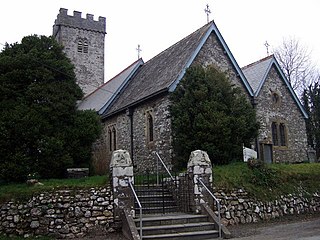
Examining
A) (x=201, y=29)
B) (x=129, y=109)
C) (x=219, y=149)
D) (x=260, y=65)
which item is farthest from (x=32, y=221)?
(x=260, y=65)

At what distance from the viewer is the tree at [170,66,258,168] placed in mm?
15734

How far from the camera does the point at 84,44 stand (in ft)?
132

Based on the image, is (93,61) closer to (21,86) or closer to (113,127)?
(113,127)

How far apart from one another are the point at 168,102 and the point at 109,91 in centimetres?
979

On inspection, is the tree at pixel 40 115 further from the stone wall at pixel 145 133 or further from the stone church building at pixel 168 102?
the stone church building at pixel 168 102

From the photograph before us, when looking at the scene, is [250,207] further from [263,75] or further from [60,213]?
[263,75]

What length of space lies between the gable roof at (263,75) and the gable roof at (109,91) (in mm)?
8489

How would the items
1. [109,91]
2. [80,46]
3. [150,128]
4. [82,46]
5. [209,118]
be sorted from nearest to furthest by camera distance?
[209,118]
[150,128]
[109,91]
[80,46]
[82,46]

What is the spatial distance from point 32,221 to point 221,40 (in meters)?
15.0

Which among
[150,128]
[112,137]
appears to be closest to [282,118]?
[150,128]

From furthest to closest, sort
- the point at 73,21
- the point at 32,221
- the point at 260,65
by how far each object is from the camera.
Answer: the point at 73,21
the point at 260,65
the point at 32,221

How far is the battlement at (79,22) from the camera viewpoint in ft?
128

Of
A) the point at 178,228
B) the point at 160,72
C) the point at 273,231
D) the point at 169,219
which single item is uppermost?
the point at 160,72

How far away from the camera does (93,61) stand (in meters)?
40.2
